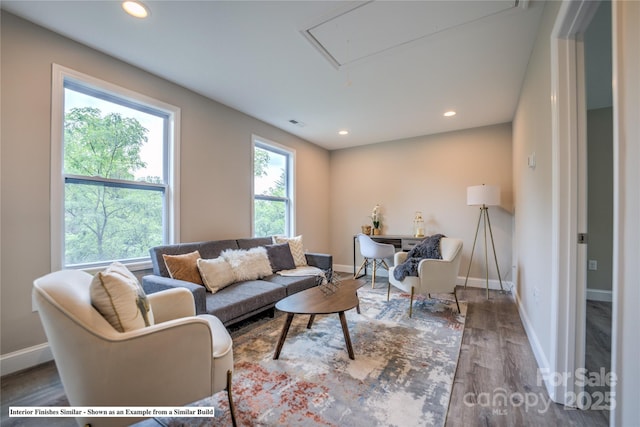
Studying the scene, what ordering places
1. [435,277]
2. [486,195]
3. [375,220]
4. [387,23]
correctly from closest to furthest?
[387,23] < [435,277] < [486,195] < [375,220]

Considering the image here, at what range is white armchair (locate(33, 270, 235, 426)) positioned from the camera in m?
1.08

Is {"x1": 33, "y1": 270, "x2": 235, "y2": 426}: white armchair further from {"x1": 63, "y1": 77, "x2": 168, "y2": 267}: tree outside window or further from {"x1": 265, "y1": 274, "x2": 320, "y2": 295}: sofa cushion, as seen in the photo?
{"x1": 265, "y1": 274, "x2": 320, "y2": 295}: sofa cushion

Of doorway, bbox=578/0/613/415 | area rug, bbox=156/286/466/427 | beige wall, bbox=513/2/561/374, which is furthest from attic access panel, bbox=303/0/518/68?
area rug, bbox=156/286/466/427

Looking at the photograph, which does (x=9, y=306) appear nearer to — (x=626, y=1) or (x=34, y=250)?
(x=34, y=250)

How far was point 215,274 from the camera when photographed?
269cm

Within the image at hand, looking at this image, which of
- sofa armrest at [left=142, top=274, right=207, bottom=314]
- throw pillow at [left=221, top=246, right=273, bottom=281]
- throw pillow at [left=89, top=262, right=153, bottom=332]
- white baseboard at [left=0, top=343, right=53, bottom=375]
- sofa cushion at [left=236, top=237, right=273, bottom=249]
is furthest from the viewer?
sofa cushion at [left=236, top=237, right=273, bottom=249]

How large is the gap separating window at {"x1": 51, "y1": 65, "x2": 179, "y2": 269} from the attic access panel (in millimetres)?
1896

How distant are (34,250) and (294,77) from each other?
2656 millimetres

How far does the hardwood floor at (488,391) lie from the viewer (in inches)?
58.7

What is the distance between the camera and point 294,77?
9.36ft

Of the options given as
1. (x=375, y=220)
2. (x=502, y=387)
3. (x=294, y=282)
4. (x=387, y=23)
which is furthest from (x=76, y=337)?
(x=375, y=220)

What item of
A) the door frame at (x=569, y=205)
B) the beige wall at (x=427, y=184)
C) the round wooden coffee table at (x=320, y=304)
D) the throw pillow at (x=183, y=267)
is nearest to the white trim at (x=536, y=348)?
the door frame at (x=569, y=205)

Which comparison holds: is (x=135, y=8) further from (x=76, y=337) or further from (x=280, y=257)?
(x=280, y=257)

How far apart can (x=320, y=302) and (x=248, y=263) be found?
117cm
